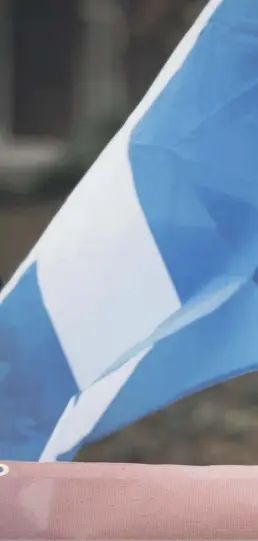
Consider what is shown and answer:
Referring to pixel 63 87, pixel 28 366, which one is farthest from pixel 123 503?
pixel 63 87

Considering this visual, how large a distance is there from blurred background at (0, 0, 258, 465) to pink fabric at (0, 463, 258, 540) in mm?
239

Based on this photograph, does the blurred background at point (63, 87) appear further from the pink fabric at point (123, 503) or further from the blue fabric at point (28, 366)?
the pink fabric at point (123, 503)

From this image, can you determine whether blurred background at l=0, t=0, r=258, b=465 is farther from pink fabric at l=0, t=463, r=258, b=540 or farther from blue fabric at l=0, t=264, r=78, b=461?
pink fabric at l=0, t=463, r=258, b=540

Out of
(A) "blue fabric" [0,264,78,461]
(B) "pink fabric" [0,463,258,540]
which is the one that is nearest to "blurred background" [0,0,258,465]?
(A) "blue fabric" [0,264,78,461]

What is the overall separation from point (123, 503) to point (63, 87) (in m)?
1.17

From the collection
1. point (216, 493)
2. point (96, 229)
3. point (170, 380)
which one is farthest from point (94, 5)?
point (216, 493)

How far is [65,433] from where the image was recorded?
1.65m

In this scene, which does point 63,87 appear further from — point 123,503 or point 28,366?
point 123,503

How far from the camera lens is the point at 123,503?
1637 mm

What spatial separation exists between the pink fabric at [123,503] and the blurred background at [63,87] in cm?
24

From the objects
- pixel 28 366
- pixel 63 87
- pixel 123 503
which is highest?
pixel 63 87

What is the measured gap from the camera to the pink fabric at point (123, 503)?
5.35 feet

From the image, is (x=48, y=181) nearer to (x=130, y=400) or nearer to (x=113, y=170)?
(x=113, y=170)

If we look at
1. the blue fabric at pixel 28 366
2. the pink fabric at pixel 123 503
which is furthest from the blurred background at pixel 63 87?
the pink fabric at pixel 123 503
